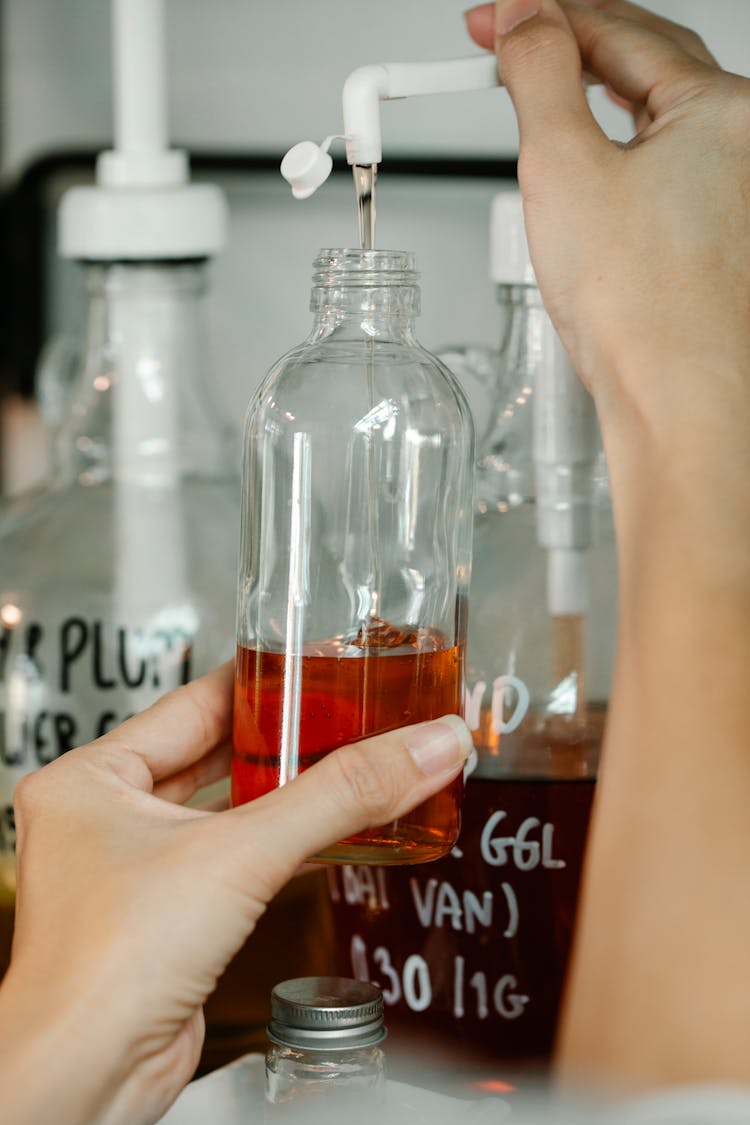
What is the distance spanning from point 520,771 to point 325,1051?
153 mm

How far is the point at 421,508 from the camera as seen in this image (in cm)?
59

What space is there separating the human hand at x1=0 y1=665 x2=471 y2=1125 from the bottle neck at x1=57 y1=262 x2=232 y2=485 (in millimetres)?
297

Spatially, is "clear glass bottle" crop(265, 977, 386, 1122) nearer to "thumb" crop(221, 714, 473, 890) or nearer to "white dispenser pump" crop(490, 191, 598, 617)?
"thumb" crop(221, 714, 473, 890)

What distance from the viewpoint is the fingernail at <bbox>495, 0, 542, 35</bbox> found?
21.6 inches

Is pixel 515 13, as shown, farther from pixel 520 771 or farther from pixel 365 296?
pixel 520 771

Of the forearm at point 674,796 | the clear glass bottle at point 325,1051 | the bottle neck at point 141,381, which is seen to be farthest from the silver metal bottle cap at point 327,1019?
the bottle neck at point 141,381

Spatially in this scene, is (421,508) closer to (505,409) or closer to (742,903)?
(505,409)

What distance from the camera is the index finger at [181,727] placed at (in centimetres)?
57

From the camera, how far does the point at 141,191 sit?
0.73 meters

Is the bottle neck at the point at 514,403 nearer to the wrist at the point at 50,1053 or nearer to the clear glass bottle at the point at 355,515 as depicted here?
the clear glass bottle at the point at 355,515

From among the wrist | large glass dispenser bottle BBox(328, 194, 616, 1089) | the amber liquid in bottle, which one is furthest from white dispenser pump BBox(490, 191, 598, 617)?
the wrist

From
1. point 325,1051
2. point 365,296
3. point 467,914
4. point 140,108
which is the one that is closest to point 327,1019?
point 325,1051

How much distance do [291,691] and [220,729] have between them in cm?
9

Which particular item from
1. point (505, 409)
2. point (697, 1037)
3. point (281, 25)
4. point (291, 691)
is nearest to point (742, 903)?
point (697, 1037)
